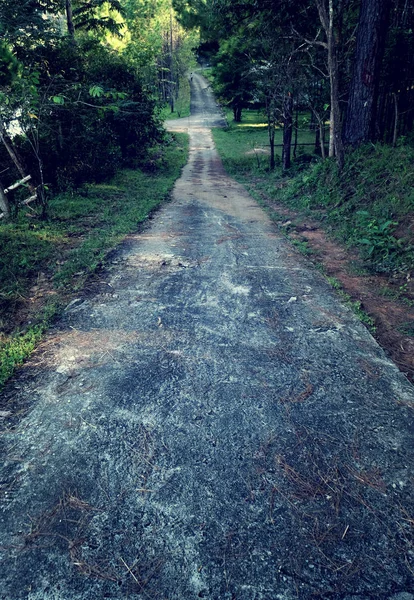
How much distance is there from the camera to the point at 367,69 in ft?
30.0

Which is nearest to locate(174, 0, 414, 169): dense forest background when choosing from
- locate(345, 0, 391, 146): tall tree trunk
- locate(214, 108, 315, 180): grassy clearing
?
locate(345, 0, 391, 146): tall tree trunk

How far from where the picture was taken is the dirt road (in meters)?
1.91

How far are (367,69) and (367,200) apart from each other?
4006mm

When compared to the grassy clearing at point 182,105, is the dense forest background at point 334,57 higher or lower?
lower

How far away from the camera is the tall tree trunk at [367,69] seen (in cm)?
881

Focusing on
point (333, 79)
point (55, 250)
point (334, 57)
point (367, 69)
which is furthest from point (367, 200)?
point (55, 250)

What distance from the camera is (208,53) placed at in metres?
20.9

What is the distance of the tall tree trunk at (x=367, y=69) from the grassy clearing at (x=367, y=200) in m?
0.82

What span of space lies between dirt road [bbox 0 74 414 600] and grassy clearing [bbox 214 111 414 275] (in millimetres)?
2250

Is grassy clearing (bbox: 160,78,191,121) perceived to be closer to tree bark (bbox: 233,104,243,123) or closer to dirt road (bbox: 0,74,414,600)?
tree bark (bbox: 233,104,243,123)

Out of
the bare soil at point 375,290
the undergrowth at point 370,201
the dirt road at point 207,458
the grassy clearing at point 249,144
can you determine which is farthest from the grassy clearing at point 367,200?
the grassy clearing at point 249,144

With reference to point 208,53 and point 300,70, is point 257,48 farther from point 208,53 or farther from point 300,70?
point 208,53

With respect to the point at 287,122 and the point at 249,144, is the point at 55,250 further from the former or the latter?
the point at 249,144

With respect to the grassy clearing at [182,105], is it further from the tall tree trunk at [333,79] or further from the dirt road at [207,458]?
A: the dirt road at [207,458]
